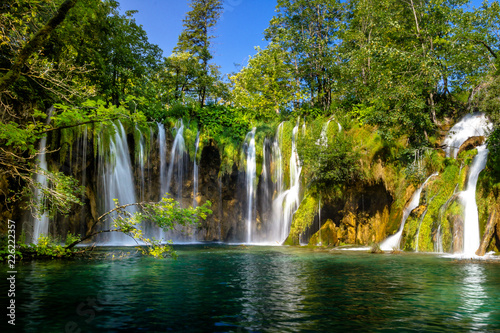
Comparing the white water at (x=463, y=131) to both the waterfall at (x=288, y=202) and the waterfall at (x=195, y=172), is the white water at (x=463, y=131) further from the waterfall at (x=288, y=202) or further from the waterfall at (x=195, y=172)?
the waterfall at (x=195, y=172)

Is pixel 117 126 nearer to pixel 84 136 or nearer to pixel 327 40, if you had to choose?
pixel 84 136

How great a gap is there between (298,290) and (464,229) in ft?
35.3

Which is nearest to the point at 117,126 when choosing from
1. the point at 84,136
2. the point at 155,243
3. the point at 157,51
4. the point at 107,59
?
the point at 84,136

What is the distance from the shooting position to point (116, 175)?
2325 centimetres

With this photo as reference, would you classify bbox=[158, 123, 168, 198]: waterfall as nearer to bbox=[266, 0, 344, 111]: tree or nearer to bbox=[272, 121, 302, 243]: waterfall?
bbox=[272, 121, 302, 243]: waterfall

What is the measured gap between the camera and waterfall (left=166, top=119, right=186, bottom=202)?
2683 cm

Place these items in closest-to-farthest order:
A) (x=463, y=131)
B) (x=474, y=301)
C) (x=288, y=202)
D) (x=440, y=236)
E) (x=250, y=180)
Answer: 1. (x=474, y=301)
2. (x=440, y=236)
3. (x=463, y=131)
4. (x=288, y=202)
5. (x=250, y=180)

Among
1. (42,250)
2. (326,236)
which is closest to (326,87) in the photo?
(326,236)

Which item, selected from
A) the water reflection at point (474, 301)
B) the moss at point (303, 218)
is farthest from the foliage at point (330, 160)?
the water reflection at point (474, 301)

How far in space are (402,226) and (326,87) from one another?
16.7 meters

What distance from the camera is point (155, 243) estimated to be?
9.91m

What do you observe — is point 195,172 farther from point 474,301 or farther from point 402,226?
point 474,301

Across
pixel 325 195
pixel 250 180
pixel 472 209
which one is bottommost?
pixel 472 209

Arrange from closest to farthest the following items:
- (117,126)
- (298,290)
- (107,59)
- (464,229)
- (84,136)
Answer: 1. (298,290)
2. (464,229)
3. (84,136)
4. (117,126)
5. (107,59)
